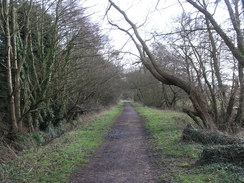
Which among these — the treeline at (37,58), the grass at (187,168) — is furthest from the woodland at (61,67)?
the grass at (187,168)

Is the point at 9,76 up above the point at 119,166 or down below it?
above

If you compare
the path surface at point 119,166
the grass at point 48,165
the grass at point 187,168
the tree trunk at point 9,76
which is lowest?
the grass at point 48,165

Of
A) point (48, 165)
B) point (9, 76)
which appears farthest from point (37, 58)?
point (48, 165)

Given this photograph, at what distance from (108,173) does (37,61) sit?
9937mm

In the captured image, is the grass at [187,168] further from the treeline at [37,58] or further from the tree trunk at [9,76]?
the tree trunk at [9,76]

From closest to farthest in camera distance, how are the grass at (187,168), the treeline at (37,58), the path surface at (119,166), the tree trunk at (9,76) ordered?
1. the grass at (187,168)
2. the path surface at (119,166)
3. the tree trunk at (9,76)
4. the treeline at (37,58)

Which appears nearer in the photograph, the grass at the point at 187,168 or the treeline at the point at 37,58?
the grass at the point at 187,168

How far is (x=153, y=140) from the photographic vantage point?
10.3 m

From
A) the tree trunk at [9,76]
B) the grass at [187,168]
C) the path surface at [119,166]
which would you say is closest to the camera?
the grass at [187,168]

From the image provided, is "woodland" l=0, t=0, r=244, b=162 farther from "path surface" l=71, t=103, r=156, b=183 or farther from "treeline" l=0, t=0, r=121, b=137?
"path surface" l=71, t=103, r=156, b=183

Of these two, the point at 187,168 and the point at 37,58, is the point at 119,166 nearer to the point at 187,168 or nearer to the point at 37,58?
the point at 187,168

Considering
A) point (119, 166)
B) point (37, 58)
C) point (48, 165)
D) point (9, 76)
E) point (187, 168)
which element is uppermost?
point (37, 58)

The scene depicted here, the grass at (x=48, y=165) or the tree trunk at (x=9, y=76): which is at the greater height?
the tree trunk at (x=9, y=76)

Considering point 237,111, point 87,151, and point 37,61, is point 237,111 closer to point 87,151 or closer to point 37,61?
point 87,151
